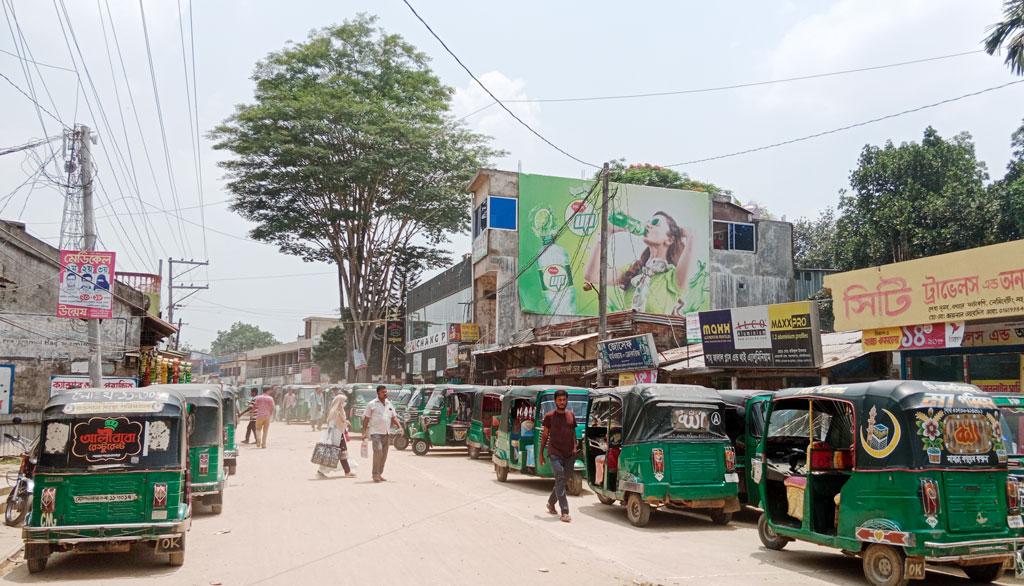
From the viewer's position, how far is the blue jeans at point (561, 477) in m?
12.1

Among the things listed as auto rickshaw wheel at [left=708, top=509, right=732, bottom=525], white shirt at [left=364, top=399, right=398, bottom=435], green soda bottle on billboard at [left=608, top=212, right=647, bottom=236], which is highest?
green soda bottle on billboard at [left=608, top=212, right=647, bottom=236]

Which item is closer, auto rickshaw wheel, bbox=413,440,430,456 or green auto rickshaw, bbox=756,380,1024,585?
green auto rickshaw, bbox=756,380,1024,585

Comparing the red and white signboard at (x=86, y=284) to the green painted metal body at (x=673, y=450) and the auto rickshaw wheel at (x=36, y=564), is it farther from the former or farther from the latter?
the green painted metal body at (x=673, y=450)

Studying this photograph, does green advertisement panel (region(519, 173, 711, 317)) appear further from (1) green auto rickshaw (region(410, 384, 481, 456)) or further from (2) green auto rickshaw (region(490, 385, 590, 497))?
(2) green auto rickshaw (region(490, 385, 590, 497))

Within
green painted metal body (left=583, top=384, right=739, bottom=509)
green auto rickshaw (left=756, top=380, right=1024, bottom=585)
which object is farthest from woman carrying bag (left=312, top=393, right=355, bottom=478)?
green auto rickshaw (left=756, top=380, right=1024, bottom=585)

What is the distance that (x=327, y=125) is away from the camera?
→ 119 feet

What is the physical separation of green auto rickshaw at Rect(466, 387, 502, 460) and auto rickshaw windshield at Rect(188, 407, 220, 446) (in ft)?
34.8

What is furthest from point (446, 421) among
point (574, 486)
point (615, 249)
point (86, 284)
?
point (615, 249)

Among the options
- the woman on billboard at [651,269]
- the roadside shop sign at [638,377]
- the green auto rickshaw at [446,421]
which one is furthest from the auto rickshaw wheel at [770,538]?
the woman on billboard at [651,269]

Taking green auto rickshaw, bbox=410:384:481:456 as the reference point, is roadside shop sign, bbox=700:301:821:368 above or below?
above

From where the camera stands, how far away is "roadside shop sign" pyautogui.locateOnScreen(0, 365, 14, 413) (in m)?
24.4

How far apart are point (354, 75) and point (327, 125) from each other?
3464 millimetres

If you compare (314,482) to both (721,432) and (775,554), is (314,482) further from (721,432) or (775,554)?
(775,554)

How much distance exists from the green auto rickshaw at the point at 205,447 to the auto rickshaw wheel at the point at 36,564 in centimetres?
362
